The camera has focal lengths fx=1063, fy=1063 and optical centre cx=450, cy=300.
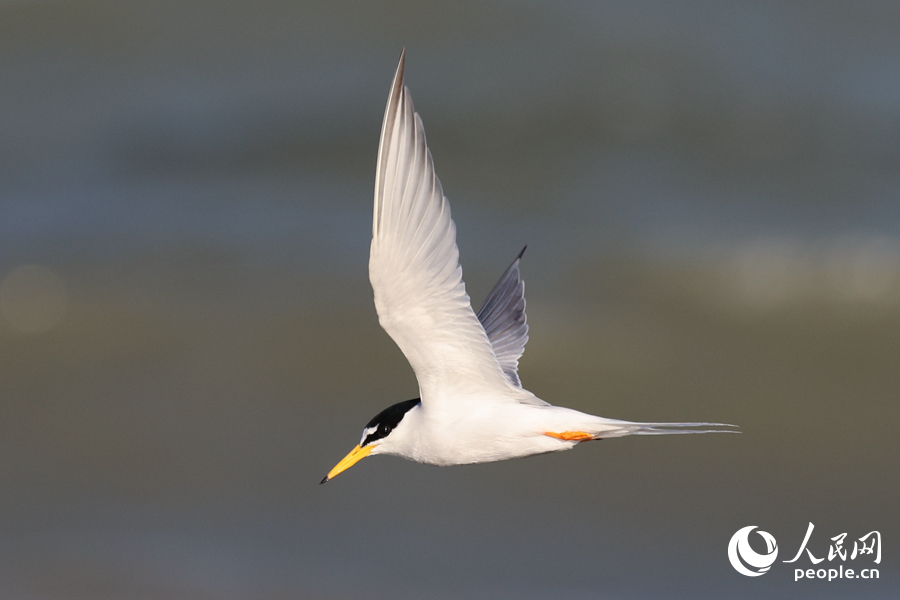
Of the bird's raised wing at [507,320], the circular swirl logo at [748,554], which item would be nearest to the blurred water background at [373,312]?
the circular swirl logo at [748,554]

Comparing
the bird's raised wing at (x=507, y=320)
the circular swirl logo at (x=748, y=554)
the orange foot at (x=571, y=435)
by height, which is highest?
the bird's raised wing at (x=507, y=320)

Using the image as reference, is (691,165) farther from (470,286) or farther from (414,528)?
(414,528)

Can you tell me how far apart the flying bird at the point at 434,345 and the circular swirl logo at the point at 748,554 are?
2.53m

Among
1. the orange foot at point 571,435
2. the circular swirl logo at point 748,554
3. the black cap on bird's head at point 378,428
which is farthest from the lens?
the circular swirl logo at point 748,554

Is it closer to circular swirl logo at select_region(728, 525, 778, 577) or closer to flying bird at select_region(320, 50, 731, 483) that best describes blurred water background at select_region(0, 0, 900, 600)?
→ circular swirl logo at select_region(728, 525, 778, 577)

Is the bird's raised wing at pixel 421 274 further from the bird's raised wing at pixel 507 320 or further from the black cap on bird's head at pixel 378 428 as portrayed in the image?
the bird's raised wing at pixel 507 320

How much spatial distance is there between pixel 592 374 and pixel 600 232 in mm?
1646

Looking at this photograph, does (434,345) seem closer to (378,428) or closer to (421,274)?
(421,274)

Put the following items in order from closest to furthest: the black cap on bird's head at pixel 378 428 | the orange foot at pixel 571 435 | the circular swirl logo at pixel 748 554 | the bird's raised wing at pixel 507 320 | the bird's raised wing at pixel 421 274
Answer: the bird's raised wing at pixel 421 274 → the orange foot at pixel 571 435 → the black cap on bird's head at pixel 378 428 → the bird's raised wing at pixel 507 320 → the circular swirl logo at pixel 748 554

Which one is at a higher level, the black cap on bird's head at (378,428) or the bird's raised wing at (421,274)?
the bird's raised wing at (421,274)

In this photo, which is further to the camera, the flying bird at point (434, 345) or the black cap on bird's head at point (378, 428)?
the black cap on bird's head at point (378, 428)

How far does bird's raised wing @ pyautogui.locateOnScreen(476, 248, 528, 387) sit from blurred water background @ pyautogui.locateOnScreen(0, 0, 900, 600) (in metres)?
1.86

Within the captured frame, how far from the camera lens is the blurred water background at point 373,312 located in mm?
5953

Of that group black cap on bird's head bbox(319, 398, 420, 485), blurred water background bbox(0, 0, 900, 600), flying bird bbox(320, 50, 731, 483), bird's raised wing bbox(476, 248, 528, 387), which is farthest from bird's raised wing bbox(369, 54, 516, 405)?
blurred water background bbox(0, 0, 900, 600)
